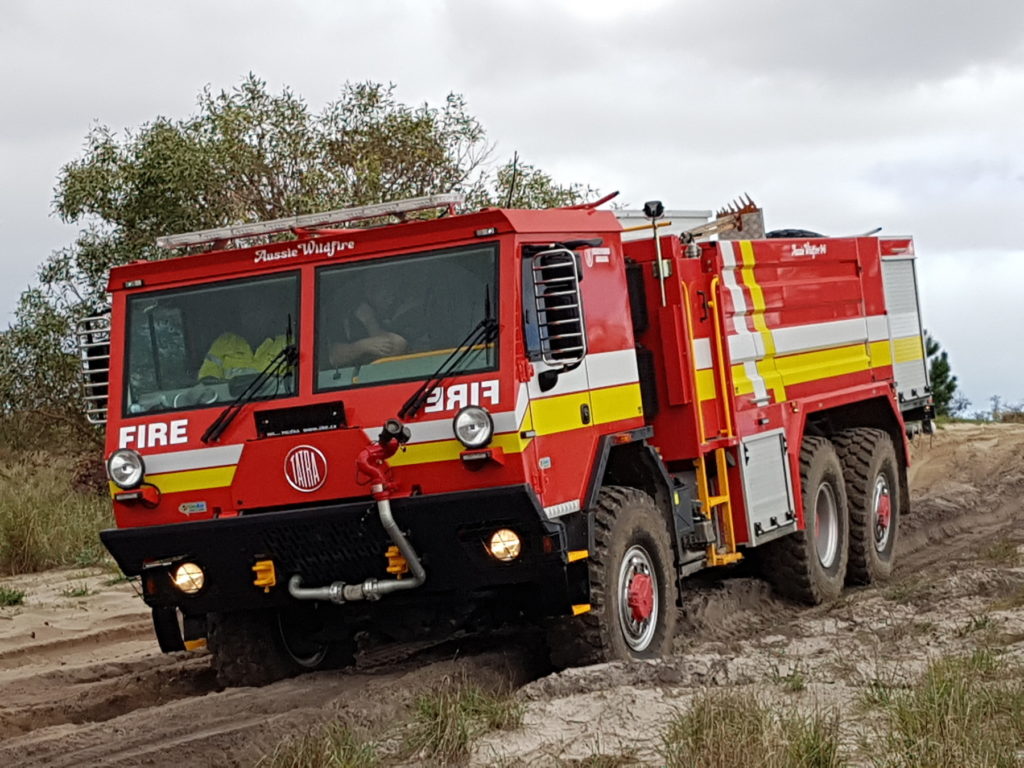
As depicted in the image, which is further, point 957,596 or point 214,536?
point 957,596

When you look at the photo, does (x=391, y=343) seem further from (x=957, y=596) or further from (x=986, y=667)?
(x=957, y=596)

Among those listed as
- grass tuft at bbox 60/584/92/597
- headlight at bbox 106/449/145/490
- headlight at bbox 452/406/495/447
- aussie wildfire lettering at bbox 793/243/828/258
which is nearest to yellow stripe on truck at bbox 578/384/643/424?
headlight at bbox 452/406/495/447

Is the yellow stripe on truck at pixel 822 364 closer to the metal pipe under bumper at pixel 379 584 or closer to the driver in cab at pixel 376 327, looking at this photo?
the driver in cab at pixel 376 327

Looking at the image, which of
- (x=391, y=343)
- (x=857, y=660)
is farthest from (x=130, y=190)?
(x=857, y=660)

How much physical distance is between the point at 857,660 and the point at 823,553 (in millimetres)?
4036

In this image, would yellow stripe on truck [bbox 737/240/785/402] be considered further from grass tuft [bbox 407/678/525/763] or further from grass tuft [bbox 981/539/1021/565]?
grass tuft [bbox 407/678/525/763]

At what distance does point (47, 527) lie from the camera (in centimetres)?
1543

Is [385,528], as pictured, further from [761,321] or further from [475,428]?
[761,321]

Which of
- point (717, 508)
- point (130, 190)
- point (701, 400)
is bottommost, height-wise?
point (717, 508)

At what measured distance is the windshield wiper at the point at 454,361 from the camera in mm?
7816

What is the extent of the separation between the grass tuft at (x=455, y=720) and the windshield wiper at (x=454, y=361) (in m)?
1.44

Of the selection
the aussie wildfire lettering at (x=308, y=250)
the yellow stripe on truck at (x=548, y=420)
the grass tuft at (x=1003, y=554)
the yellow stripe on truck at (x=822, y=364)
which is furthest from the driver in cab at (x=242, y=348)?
the grass tuft at (x=1003, y=554)

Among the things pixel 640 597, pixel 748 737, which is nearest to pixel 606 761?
pixel 748 737

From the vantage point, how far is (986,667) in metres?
7.36
